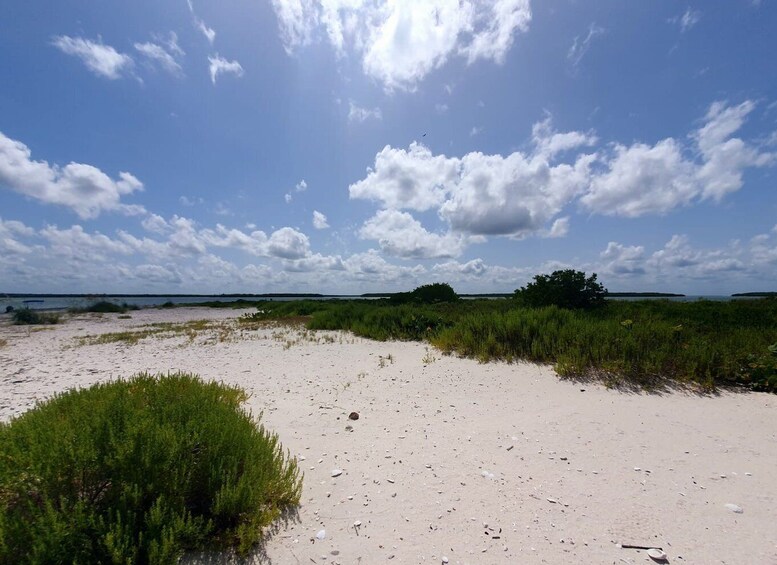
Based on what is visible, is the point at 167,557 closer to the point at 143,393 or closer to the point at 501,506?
the point at 501,506

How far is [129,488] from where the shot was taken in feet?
7.66

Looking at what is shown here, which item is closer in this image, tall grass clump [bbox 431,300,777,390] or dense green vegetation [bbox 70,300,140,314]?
tall grass clump [bbox 431,300,777,390]

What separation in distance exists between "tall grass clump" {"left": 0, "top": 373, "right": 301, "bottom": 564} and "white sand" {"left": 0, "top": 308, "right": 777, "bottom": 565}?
471mm

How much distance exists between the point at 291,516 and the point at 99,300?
154 feet

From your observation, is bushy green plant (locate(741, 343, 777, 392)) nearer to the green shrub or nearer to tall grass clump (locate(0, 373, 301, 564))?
tall grass clump (locate(0, 373, 301, 564))

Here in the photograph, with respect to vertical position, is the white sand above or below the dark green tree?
below

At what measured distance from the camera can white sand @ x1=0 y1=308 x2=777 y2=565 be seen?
2.75 metres

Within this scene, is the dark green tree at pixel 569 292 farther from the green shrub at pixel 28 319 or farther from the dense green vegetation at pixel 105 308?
the dense green vegetation at pixel 105 308

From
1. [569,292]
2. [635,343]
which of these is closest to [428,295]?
[569,292]

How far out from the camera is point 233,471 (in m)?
2.91

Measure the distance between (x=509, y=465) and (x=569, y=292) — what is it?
11.9 metres

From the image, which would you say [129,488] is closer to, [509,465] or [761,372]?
[509,465]

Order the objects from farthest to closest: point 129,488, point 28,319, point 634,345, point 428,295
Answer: point 428,295
point 28,319
point 634,345
point 129,488

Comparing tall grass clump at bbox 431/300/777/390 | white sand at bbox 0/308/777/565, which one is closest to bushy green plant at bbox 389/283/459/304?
tall grass clump at bbox 431/300/777/390
